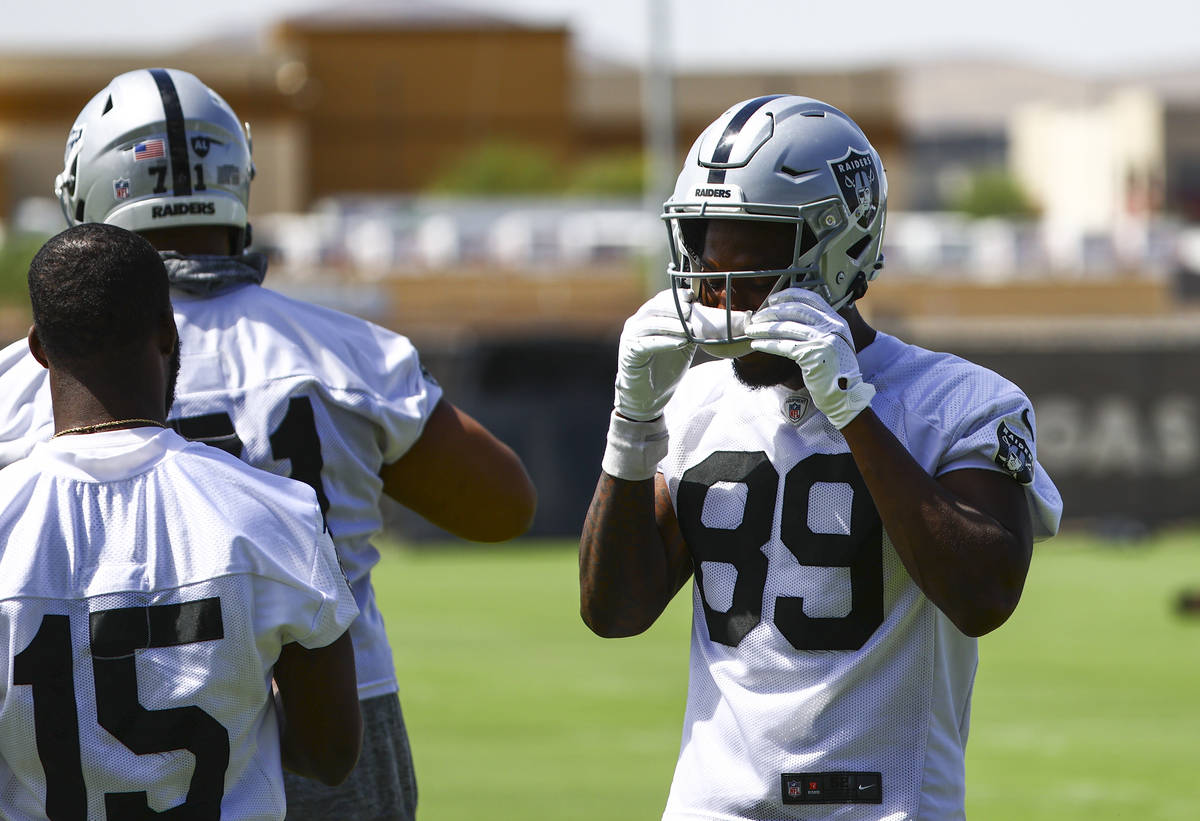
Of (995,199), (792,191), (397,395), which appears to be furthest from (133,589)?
(995,199)

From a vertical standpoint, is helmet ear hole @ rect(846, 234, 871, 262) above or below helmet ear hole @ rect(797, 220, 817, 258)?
below

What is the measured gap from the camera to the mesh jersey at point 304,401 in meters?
3.41

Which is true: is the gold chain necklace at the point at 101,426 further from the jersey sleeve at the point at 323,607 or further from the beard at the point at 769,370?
the beard at the point at 769,370

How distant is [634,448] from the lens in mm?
3092

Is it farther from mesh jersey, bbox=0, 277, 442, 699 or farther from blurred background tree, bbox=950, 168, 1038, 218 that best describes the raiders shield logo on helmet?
blurred background tree, bbox=950, 168, 1038, 218

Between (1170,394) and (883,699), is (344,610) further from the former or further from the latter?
(1170,394)

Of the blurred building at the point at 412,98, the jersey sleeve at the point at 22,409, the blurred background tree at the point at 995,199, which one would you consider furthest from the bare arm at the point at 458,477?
the blurred background tree at the point at 995,199

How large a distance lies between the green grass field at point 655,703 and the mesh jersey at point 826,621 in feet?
13.8

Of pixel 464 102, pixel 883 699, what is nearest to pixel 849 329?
pixel 883 699

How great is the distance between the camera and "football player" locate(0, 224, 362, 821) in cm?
255

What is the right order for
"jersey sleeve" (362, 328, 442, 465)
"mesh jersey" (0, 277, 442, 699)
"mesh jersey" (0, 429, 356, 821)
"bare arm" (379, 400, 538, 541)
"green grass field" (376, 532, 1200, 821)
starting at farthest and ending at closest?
"green grass field" (376, 532, 1200, 821), "bare arm" (379, 400, 538, 541), "jersey sleeve" (362, 328, 442, 465), "mesh jersey" (0, 277, 442, 699), "mesh jersey" (0, 429, 356, 821)

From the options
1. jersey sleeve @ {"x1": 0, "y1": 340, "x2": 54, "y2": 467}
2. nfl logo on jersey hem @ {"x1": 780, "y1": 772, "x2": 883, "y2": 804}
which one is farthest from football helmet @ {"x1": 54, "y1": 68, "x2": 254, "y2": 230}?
nfl logo on jersey hem @ {"x1": 780, "y1": 772, "x2": 883, "y2": 804}

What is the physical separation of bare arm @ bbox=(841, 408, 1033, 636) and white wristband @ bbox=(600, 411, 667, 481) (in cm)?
38

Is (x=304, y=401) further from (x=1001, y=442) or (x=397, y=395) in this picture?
(x=1001, y=442)
